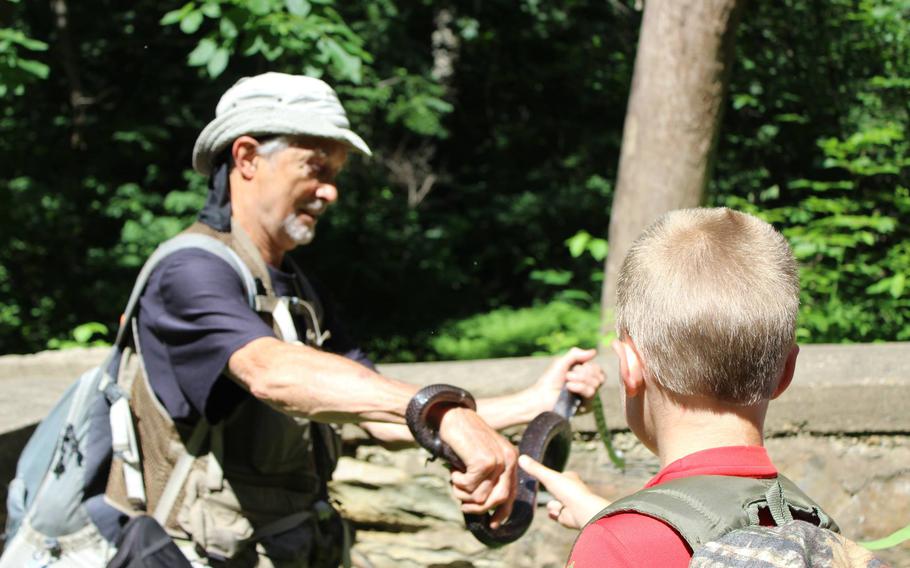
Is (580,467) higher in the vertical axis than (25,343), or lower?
higher

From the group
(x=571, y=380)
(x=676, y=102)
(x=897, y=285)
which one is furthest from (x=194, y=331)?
(x=897, y=285)

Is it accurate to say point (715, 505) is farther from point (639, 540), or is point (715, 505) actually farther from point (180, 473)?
point (180, 473)

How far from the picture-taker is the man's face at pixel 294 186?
7.73 ft

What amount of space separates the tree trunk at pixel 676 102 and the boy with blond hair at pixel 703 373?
3.17m

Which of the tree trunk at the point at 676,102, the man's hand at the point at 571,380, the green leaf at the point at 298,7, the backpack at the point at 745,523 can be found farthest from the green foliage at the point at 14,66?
the backpack at the point at 745,523

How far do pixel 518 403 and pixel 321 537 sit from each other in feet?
1.93

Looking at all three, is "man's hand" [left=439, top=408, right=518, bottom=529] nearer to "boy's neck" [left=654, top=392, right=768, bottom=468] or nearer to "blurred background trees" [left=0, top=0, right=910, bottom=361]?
"boy's neck" [left=654, top=392, right=768, bottom=468]

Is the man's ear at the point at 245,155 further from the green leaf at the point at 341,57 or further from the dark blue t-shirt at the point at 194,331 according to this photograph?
the green leaf at the point at 341,57

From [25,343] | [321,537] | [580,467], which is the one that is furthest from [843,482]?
[25,343]

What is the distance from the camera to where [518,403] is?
8.41 ft

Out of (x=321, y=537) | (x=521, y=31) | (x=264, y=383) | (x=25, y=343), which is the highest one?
(x=521, y=31)

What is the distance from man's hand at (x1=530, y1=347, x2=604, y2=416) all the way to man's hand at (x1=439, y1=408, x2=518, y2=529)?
541 mm

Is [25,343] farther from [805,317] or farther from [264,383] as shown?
[264,383]

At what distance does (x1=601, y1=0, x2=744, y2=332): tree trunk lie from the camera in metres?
4.40
